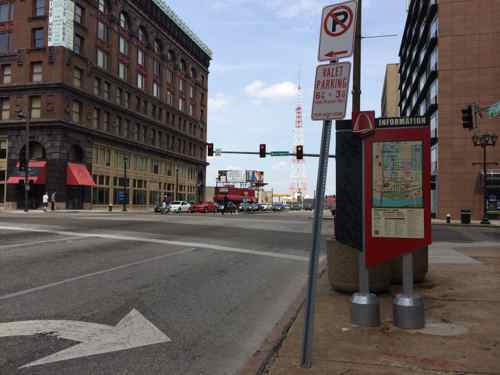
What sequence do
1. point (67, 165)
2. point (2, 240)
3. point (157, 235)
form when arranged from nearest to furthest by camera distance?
point (2, 240) → point (157, 235) → point (67, 165)

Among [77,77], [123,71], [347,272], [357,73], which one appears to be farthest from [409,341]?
[123,71]

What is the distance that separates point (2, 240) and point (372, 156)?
12.2 metres

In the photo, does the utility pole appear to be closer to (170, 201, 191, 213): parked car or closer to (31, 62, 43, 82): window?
(31, 62, 43, 82): window

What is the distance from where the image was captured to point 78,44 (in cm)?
4953

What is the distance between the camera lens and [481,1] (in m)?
42.9

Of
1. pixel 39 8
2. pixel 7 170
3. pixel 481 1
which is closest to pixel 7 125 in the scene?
pixel 7 170

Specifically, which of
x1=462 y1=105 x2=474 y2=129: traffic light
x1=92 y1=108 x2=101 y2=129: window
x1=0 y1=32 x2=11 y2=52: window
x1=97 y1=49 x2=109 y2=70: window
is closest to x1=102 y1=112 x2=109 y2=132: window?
x1=92 y1=108 x2=101 y2=129: window

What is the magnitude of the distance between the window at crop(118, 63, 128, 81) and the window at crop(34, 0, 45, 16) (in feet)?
39.0

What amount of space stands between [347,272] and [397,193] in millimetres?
2068

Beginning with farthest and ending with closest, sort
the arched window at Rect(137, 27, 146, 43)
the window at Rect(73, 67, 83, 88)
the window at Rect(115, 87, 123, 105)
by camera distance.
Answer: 1. the arched window at Rect(137, 27, 146, 43)
2. the window at Rect(115, 87, 123, 105)
3. the window at Rect(73, 67, 83, 88)

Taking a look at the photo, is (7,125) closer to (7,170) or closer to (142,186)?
(7,170)

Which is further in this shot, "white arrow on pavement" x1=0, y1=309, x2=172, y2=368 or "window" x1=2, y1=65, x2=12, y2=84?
"window" x1=2, y1=65, x2=12, y2=84

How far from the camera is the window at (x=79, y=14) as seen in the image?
48.8 m

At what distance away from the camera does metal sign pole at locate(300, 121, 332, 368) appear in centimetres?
389
